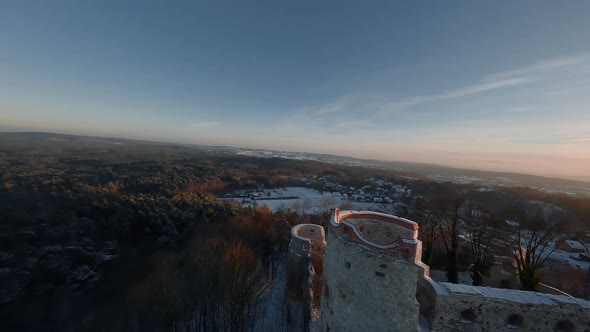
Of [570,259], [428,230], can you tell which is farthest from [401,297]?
[570,259]

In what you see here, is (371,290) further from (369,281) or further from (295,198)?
(295,198)

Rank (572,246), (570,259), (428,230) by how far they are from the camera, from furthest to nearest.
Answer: (572,246), (570,259), (428,230)

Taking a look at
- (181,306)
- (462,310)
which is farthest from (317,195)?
(462,310)

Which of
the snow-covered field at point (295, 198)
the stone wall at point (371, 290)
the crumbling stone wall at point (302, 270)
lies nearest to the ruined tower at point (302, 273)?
the crumbling stone wall at point (302, 270)

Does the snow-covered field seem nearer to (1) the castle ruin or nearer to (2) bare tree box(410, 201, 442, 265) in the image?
(2) bare tree box(410, 201, 442, 265)

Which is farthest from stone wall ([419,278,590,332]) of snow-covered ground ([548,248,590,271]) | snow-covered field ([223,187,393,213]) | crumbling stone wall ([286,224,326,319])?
snow-covered field ([223,187,393,213])

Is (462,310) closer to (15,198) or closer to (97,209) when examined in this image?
(97,209)

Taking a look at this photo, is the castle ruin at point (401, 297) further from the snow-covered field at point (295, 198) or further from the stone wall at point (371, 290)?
the snow-covered field at point (295, 198)

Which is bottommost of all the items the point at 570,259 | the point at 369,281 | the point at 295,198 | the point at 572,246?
the point at 295,198
